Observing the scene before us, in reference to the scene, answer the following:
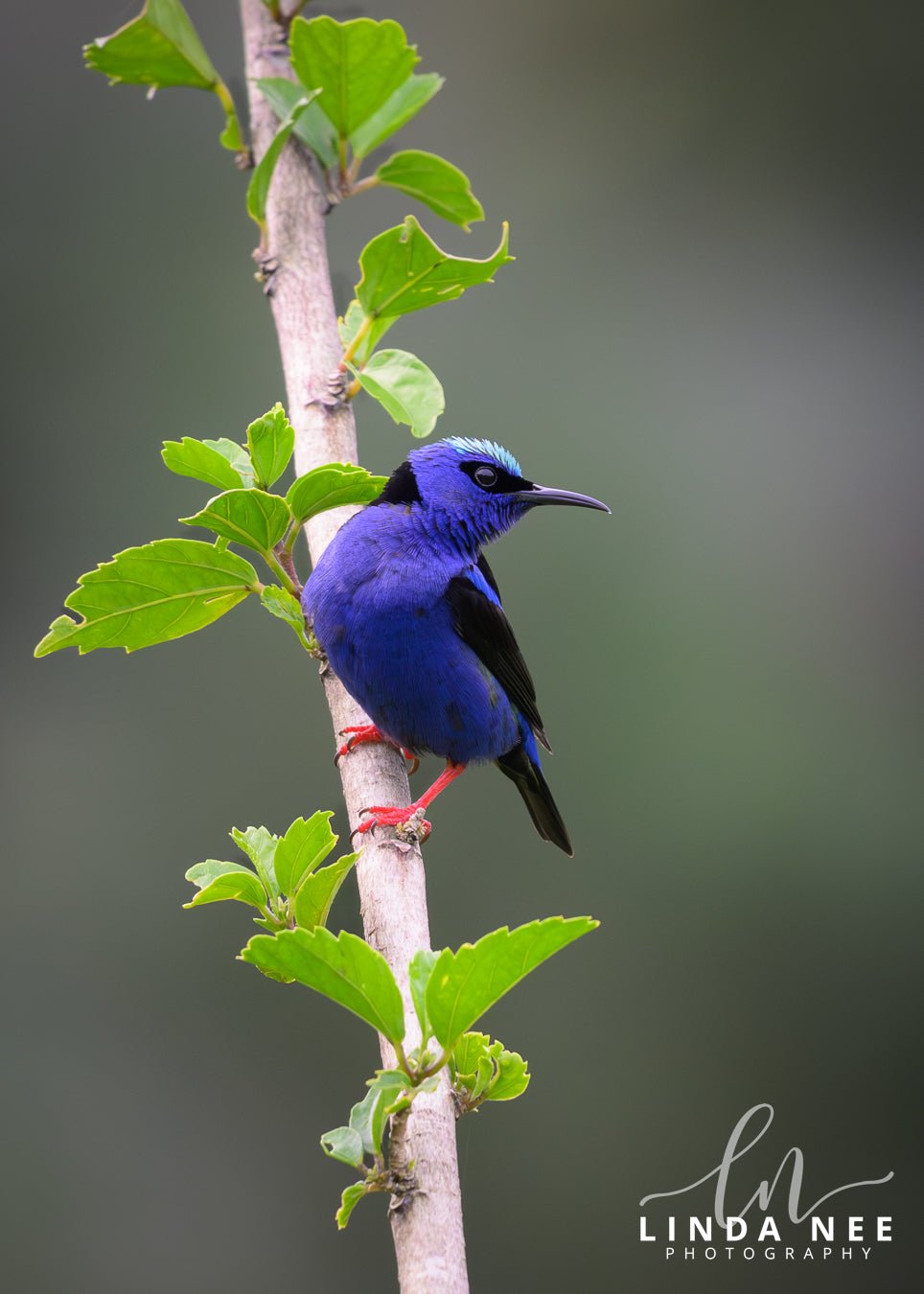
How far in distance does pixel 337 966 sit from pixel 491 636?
5.52 ft

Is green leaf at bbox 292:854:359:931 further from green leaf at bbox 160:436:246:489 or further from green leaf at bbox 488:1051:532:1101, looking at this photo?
green leaf at bbox 160:436:246:489

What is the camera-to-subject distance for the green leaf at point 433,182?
2836mm

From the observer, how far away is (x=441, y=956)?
57.2 inches

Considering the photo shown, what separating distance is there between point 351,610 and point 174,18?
1.38 m

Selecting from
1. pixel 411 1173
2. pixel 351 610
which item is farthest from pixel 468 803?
pixel 411 1173

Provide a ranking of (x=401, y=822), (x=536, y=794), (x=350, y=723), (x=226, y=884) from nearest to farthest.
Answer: (x=226, y=884), (x=401, y=822), (x=350, y=723), (x=536, y=794)

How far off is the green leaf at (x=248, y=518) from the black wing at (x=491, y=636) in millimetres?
A: 851

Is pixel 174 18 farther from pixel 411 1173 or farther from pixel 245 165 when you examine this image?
pixel 411 1173

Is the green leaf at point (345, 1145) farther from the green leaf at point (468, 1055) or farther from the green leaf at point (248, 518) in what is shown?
the green leaf at point (248, 518)

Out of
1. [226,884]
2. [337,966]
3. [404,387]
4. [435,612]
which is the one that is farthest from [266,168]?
[337,966]

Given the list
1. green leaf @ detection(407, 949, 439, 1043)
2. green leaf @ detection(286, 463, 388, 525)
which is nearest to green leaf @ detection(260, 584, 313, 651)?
green leaf @ detection(286, 463, 388, 525)

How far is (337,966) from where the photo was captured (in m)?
1.47

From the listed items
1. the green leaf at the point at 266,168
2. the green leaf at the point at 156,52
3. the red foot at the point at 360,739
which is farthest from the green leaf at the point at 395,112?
the red foot at the point at 360,739

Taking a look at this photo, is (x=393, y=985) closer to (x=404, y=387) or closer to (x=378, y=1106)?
(x=378, y=1106)
